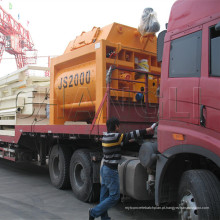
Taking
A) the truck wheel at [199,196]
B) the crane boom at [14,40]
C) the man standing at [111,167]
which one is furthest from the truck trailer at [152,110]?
the crane boom at [14,40]

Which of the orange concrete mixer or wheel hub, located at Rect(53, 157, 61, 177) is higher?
the orange concrete mixer

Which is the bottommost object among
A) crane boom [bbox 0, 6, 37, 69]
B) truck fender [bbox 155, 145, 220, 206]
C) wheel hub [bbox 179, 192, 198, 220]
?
wheel hub [bbox 179, 192, 198, 220]

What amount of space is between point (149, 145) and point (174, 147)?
0.52 meters

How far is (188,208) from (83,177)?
104 inches

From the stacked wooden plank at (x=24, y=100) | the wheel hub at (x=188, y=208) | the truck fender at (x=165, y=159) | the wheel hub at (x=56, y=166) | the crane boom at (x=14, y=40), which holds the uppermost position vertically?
the crane boom at (x=14, y=40)

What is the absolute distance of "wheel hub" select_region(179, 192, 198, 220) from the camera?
3.04 metres

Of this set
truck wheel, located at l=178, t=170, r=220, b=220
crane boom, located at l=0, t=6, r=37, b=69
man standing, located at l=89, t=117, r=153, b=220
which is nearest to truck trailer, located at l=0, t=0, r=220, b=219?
truck wheel, located at l=178, t=170, r=220, b=220

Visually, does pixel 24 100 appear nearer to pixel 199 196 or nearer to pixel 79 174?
pixel 79 174

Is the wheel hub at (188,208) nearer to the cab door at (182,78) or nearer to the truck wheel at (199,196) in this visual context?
the truck wheel at (199,196)

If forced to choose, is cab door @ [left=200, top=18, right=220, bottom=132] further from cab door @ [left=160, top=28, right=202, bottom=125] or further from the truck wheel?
the truck wheel

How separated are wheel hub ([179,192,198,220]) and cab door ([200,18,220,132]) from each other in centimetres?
85

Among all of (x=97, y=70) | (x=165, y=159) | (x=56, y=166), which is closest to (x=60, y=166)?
(x=56, y=166)

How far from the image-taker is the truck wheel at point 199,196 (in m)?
2.88

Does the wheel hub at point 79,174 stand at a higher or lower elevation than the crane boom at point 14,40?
lower
